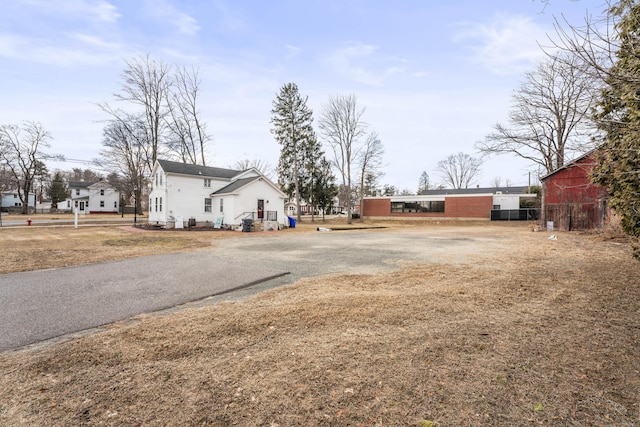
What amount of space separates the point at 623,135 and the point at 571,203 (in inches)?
717

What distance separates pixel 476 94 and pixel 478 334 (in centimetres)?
1362

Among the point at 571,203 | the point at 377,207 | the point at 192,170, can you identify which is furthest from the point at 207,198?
the point at 571,203

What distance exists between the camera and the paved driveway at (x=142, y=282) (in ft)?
13.1

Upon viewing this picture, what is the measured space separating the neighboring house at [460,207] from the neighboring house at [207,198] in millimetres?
19215

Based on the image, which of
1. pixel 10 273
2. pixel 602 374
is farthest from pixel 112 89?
pixel 602 374

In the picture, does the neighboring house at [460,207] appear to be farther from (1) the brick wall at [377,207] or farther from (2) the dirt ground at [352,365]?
(2) the dirt ground at [352,365]

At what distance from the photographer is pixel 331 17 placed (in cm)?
1202

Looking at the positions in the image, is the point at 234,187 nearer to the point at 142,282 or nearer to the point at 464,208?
the point at 142,282

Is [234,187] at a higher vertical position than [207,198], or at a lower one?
higher

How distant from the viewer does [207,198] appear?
23.8 meters

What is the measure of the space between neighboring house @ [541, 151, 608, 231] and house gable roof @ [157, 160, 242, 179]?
2525 centimetres

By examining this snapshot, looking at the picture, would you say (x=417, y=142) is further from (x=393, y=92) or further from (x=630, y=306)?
(x=630, y=306)

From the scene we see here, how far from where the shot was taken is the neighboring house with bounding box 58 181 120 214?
5003 cm

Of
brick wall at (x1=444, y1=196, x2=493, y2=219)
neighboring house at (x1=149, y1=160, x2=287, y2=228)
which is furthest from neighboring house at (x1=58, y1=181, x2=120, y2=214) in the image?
brick wall at (x1=444, y1=196, x2=493, y2=219)
